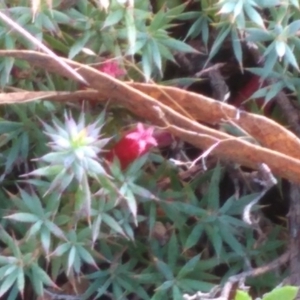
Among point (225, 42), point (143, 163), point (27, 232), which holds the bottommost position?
point (27, 232)

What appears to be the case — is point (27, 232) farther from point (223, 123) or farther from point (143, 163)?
point (223, 123)

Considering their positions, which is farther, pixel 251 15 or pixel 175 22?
pixel 175 22

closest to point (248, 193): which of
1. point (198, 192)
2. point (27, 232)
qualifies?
point (198, 192)

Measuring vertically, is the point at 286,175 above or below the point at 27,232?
above

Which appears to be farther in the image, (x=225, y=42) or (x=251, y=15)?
(x=225, y=42)

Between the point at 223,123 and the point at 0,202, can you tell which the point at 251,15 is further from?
the point at 0,202

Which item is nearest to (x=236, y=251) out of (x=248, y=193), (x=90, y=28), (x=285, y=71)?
(x=248, y=193)
